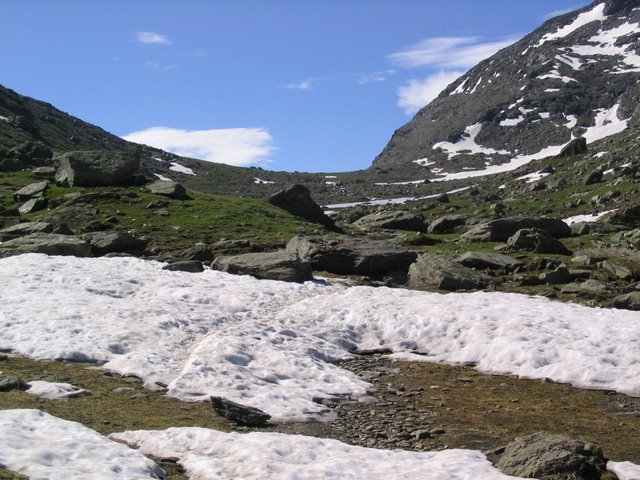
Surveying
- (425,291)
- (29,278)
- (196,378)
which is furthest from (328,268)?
(196,378)

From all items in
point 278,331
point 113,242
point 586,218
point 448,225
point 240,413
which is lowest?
point 240,413

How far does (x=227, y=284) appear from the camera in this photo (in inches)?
1330

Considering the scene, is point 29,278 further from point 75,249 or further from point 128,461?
point 128,461

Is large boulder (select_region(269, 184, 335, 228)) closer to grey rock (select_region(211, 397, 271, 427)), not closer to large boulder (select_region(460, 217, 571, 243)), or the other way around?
large boulder (select_region(460, 217, 571, 243))

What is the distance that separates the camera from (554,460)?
526 inches

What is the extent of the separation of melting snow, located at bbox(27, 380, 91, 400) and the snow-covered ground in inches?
98.2

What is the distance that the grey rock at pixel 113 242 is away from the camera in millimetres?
41938

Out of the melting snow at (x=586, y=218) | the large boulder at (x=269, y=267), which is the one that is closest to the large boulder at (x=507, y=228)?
the melting snow at (x=586, y=218)

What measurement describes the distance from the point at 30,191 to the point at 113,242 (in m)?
19.8

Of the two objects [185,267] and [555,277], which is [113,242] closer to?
[185,267]

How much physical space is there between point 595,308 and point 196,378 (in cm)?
1945

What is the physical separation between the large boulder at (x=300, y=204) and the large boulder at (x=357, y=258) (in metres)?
22.0

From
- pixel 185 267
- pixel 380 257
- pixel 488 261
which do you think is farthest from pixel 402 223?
pixel 185 267

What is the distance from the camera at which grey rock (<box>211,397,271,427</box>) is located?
1717cm
